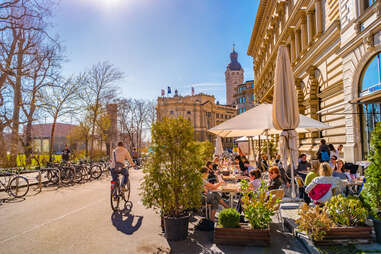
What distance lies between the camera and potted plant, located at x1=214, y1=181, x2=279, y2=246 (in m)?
4.46

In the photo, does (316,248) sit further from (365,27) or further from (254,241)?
(365,27)

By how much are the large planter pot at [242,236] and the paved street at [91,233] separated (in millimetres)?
108

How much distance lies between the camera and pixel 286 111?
713cm

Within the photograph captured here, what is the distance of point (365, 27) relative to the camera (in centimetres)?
1005

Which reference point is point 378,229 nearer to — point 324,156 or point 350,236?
point 350,236

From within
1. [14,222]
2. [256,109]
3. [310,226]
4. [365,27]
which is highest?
[365,27]

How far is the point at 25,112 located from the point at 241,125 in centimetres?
1641

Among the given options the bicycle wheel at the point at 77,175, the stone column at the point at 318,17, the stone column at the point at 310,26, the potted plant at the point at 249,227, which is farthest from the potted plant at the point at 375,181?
the stone column at the point at 310,26

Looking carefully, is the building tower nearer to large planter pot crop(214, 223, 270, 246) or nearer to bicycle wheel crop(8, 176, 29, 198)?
bicycle wheel crop(8, 176, 29, 198)

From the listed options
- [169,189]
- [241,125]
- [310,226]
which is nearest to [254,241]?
[310,226]

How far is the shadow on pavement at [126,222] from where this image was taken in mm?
5801

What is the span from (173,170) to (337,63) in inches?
446

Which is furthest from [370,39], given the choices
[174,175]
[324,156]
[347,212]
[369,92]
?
[174,175]

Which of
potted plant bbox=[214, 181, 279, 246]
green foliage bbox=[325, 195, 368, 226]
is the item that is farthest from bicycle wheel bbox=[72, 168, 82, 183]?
green foliage bbox=[325, 195, 368, 226]
